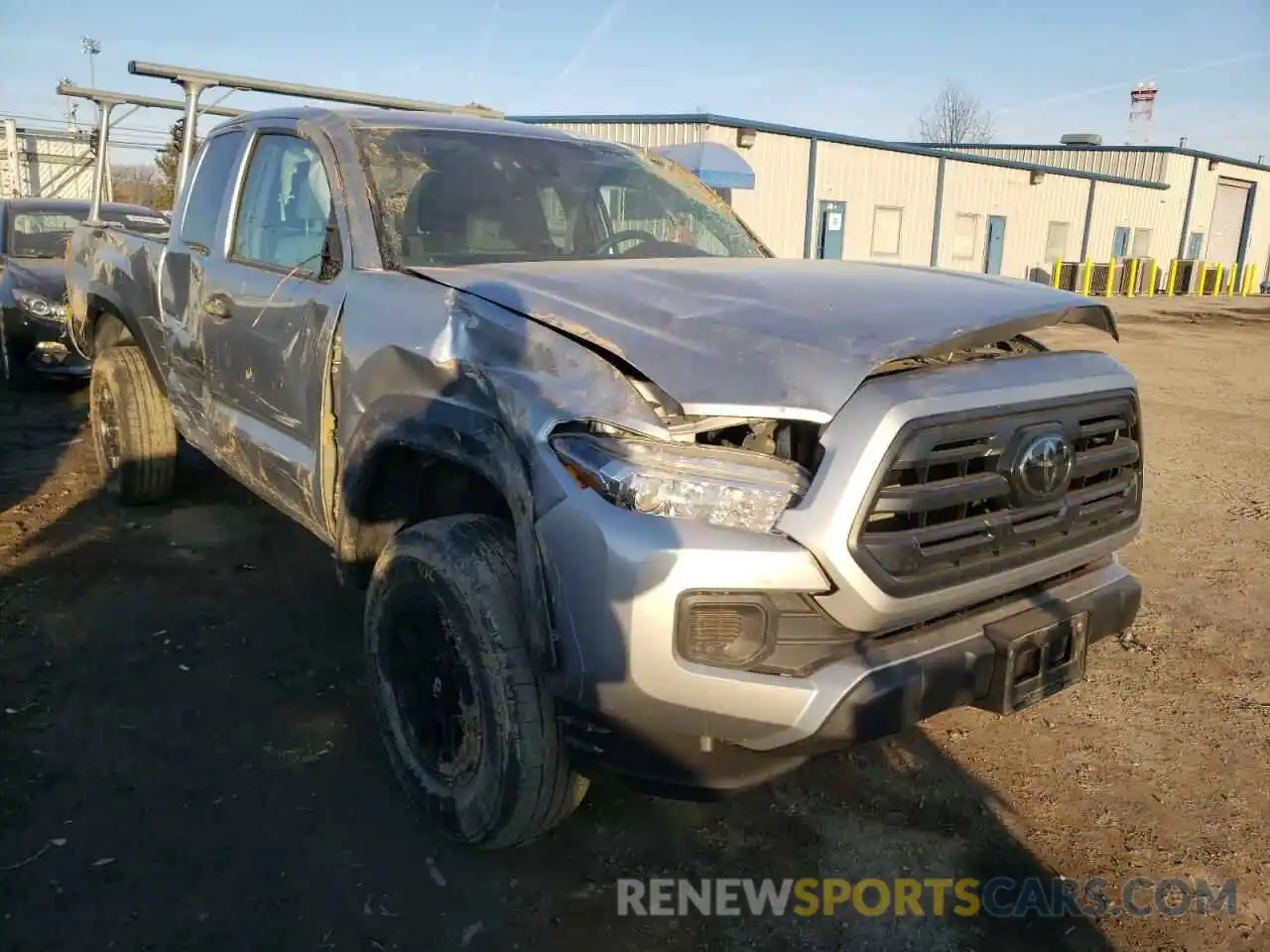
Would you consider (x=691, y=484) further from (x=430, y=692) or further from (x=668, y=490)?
(x=430, y=692)

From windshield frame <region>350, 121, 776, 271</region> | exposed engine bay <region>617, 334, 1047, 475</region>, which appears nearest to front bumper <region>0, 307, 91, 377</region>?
windshield frame <region>350, 121, 776, 271</region>

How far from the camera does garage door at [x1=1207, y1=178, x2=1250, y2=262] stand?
3734cm

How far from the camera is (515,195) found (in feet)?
11.2

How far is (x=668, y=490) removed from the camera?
2.01 meters

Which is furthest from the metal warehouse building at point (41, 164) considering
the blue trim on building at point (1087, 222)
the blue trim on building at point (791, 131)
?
the blue trim on building at point (1087, 222)

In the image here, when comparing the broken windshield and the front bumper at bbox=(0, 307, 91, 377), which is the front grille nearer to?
the broken windshield

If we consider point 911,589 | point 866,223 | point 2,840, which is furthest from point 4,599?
point 866,223

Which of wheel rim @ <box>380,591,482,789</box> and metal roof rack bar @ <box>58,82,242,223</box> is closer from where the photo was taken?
wheel rim @ <box>380,591,482,789</box>

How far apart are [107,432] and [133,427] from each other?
526 mm

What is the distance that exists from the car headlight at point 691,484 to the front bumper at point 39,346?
25.6ft

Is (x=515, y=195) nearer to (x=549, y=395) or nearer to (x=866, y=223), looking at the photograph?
(x=549, y=395)

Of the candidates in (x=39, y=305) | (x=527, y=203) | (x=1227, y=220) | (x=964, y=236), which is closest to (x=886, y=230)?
(x=964, y=236)

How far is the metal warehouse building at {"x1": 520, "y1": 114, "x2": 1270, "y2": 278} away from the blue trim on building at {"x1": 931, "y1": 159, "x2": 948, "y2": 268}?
34 mm

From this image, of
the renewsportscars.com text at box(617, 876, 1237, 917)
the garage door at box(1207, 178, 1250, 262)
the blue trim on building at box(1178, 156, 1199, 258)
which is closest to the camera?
the renewsportscars.com text at box(617, 876, 1237, 917)
